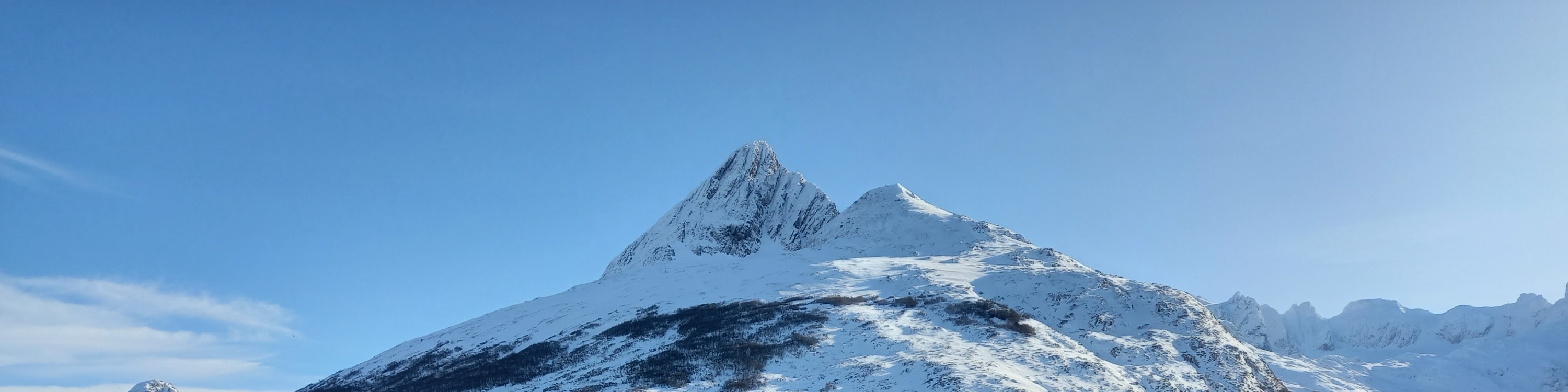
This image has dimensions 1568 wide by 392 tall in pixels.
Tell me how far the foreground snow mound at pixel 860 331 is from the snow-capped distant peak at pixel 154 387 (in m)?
32.8

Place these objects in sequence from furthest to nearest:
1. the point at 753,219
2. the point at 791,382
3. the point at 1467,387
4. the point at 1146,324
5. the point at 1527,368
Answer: the point at 753,219
the point at 1527,368
the point at 1467,387
the point at 1146,324
the point at 791,382

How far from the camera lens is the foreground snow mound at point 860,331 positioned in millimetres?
68375

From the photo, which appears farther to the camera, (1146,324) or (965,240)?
(965,240)

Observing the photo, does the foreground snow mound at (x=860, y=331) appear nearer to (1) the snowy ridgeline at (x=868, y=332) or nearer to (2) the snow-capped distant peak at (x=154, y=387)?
(1) the snowy ridgeline at (x=868, y=332)

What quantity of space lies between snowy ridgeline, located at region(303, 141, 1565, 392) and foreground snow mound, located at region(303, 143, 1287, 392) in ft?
0.86

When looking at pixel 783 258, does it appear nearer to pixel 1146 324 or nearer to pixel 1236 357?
pixel 1146 324

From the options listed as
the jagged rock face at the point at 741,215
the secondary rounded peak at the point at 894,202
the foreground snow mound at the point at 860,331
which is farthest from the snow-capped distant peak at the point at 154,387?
the secondary rounded peak at the point at 894,202

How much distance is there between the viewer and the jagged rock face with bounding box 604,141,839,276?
15462 cm

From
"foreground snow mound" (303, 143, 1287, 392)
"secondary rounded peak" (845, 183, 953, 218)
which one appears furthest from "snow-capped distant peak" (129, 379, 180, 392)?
"secondary rounded peak" (845, 183, 953, 218)

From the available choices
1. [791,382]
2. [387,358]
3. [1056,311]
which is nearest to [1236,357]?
[1056,311]

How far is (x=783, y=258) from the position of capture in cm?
12425

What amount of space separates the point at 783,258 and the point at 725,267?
8414mm

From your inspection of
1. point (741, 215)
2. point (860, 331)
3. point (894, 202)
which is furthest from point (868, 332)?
point (741, 215)

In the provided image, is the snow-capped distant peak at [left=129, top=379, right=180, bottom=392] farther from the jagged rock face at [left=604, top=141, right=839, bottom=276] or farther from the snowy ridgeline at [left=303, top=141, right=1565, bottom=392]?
the jagged rock face at [left=604, top=141, right=839, bottom=276]
